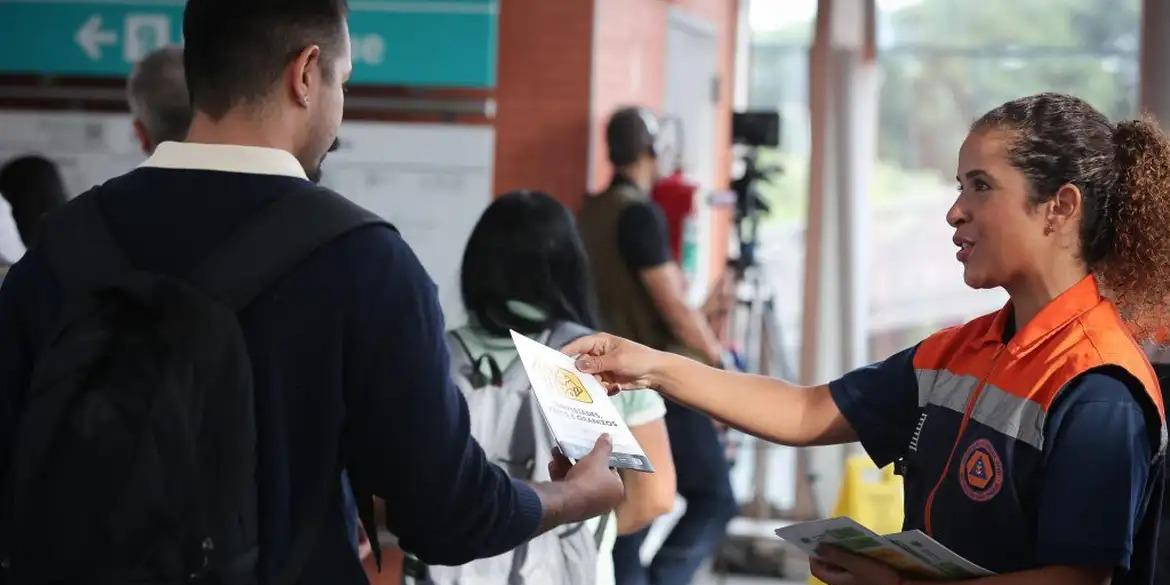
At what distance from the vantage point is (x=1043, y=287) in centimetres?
179

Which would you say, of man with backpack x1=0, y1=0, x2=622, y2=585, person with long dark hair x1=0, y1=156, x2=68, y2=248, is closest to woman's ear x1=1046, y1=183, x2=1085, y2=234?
man with backpack x1=0, y1=0, x2=622, y2=585

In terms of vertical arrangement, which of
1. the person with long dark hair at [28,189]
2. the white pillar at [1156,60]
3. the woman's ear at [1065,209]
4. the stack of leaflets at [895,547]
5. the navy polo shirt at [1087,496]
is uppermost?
the white pillar at [1156,60]

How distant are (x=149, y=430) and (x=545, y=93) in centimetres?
419

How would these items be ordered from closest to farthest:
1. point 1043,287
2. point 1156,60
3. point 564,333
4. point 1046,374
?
point 1046,374, point 1043,287, point 564,333, point 1156,60

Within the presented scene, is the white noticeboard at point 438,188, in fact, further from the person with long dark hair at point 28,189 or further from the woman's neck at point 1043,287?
the woman's neck at point 1043,287

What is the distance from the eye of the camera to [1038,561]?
1.64 metres

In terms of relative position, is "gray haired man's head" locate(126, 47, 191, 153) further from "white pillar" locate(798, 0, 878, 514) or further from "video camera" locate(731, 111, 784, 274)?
"white pillar" locate(798, 0, 878, 514)

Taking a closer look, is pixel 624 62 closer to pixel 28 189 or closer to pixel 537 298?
pixel 28 189

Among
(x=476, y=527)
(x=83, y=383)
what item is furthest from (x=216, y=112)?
(x=476, y=527)

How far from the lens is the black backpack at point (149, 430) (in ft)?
4.58

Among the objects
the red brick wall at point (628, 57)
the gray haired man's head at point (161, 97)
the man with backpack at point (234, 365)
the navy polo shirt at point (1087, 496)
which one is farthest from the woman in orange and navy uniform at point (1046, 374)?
the red brick wall at point (628, 57)

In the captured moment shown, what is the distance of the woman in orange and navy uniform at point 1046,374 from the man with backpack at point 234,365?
560mm

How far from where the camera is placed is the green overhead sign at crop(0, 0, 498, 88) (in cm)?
534

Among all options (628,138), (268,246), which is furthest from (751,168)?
(268,246)
